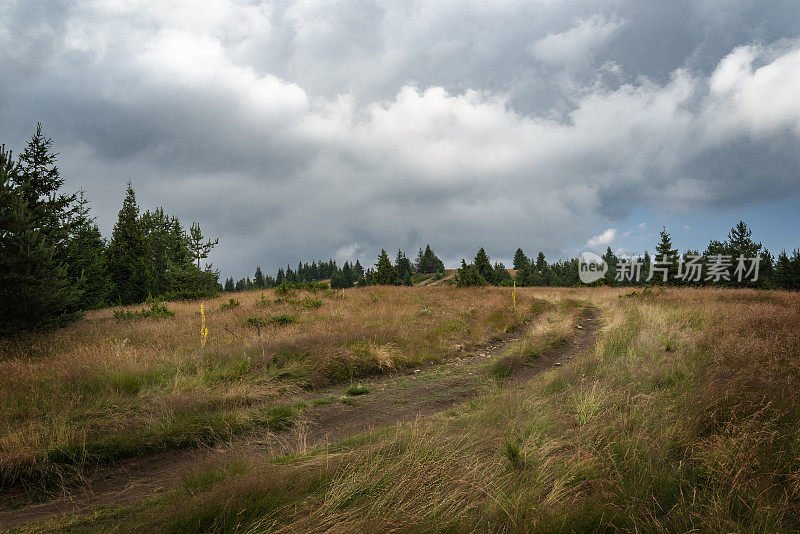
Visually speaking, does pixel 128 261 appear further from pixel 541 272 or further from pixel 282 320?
pixel 541 272

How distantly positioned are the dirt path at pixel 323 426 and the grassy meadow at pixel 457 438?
14.5 inches

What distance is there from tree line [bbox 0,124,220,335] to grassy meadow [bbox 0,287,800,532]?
55.2 inches

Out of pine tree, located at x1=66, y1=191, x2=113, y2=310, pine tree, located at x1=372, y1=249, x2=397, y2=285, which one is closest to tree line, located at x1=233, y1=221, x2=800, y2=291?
pine tree, located at x1=372, y1=249, x2=397, y2=285

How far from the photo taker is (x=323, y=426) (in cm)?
579

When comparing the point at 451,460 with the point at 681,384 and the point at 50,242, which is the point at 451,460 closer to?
the point at 681,384

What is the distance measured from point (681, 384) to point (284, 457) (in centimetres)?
616

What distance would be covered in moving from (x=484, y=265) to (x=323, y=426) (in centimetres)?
6388

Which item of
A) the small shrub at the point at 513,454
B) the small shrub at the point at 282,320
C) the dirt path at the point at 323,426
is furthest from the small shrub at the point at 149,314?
the small shrub at the point at 513,454

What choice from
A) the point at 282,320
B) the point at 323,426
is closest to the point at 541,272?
the point at 282,320

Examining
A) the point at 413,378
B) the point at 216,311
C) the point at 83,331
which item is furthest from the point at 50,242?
the point at 413,378

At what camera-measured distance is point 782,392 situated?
439 centimetres

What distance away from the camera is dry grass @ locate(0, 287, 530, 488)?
4680mm

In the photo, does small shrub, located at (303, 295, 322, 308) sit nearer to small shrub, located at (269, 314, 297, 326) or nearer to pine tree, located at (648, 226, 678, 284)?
small shrub, located at (269, 314, 297, 326)

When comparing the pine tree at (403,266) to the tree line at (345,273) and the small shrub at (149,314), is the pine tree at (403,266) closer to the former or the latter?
the tree line at (345,273)
